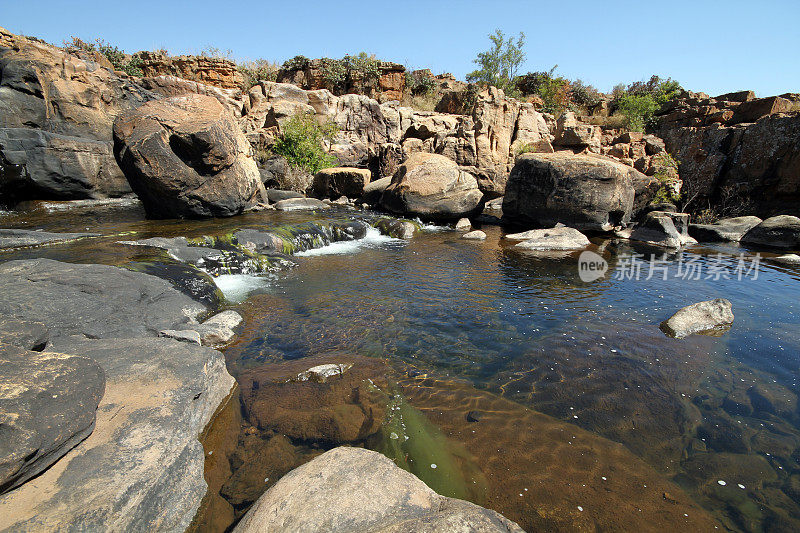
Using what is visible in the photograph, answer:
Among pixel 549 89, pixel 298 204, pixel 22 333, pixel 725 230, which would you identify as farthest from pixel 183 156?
pixel 549 89

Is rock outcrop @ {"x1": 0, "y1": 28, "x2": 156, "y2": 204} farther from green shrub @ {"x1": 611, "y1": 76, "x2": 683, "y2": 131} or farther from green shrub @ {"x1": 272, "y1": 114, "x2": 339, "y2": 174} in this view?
green shrub @ {"x1": 611, "y1": 76, "x2": 683, "y2": 131}

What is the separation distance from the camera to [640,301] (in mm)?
6441

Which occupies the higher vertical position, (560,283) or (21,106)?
(21,106)

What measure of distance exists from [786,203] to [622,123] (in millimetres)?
11135

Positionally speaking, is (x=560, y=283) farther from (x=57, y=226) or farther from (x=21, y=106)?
(x=21, y=106)

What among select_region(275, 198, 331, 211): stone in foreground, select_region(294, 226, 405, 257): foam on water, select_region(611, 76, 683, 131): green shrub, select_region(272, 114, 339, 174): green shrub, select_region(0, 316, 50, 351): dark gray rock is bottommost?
select_region(294, 226, 405, 257): foam on water

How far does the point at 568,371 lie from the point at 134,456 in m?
3.88

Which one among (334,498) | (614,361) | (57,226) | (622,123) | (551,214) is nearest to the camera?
(334,498)

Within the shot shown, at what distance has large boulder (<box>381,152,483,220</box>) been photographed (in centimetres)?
1323

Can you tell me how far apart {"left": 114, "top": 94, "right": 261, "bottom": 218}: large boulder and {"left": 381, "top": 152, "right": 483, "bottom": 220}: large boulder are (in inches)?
206

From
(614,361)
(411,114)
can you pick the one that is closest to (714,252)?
(614,361)

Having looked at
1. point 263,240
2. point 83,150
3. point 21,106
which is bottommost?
point 263,240

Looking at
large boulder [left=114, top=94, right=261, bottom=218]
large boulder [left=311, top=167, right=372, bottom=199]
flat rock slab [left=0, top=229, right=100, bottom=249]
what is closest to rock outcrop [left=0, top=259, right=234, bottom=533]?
flat rock slab [left=0, top=229, right=100, bottom=249]

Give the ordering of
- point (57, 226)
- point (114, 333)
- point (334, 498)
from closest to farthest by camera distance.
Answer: point (334, 498) < point (114, 333) < point (57, 226)
